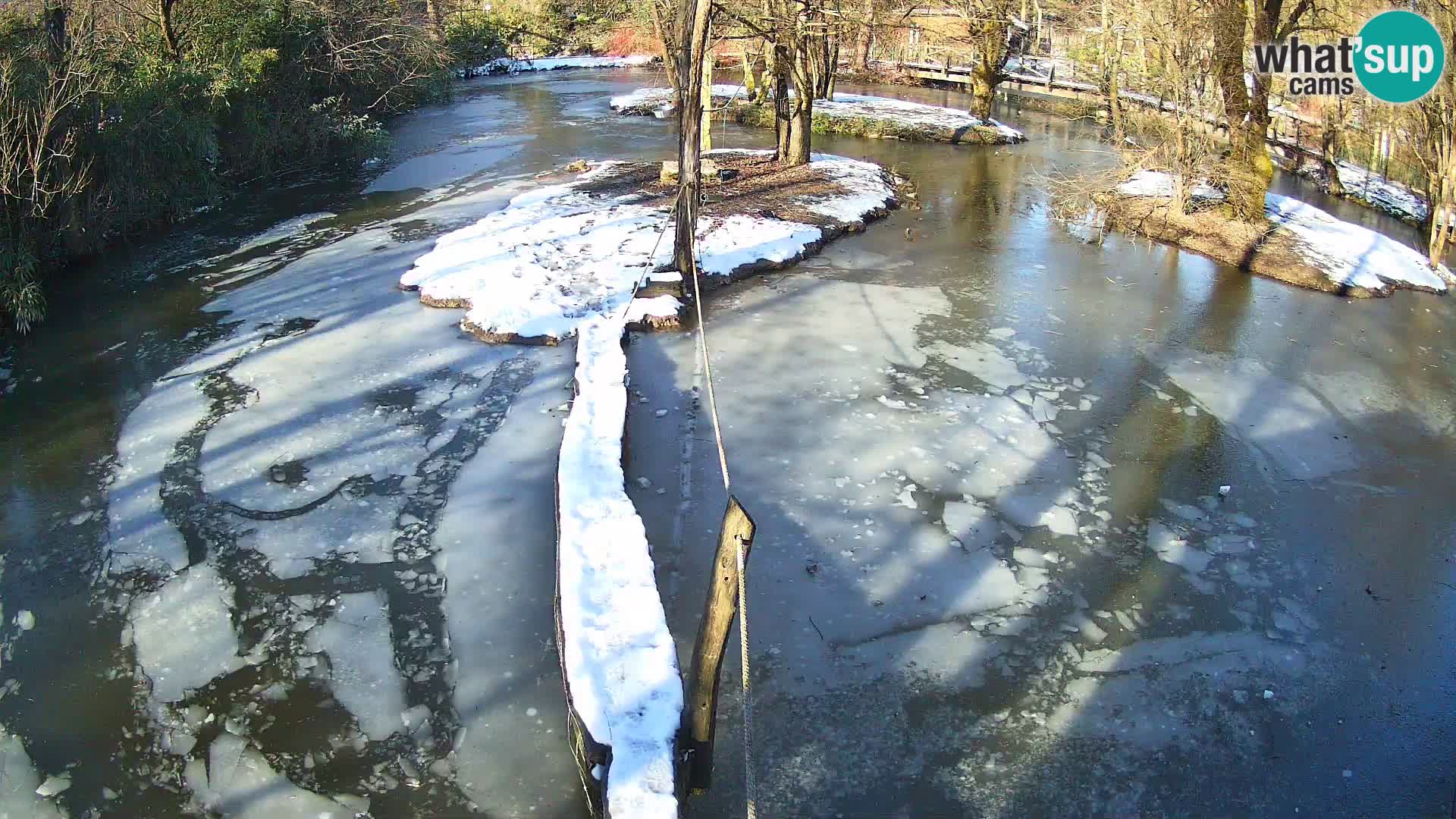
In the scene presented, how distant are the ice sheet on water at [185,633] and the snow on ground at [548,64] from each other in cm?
2820

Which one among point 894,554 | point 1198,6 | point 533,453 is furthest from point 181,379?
point 1198,6

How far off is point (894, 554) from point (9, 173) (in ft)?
31.2

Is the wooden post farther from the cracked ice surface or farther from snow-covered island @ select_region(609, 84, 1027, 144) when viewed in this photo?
snow-covered island @ select_region(609, 84, 1027, 144)

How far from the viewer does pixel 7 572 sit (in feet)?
19.5

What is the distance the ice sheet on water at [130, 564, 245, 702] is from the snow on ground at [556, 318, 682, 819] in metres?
1.89

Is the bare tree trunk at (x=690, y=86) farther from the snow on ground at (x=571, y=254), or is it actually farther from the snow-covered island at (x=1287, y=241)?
the snow-covered island at (x=1287, y=241)

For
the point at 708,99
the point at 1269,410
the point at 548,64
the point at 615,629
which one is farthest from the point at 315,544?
the point at 548,64

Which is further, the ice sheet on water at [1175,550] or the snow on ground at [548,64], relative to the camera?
the snow on ground at [548,64]

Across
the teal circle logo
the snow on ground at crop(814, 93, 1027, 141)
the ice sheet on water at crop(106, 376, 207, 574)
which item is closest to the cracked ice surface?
the ice sheet on water at crop(106, 376, 207, 574)

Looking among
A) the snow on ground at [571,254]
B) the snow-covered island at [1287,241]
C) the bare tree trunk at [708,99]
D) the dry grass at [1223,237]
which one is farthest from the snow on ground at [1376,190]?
the bare tree trunk at [708,99]

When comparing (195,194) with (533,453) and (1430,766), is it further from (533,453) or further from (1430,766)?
(1430,766)

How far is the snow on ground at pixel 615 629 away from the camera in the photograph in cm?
393

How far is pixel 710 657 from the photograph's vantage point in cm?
406

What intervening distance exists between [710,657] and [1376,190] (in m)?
17.5
